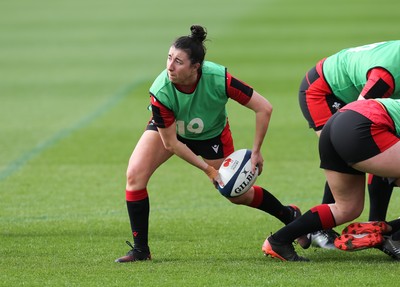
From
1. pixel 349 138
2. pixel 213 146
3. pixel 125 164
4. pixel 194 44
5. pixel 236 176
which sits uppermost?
pixel 194 44

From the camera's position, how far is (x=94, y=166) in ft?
42.0

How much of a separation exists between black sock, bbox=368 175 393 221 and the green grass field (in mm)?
359

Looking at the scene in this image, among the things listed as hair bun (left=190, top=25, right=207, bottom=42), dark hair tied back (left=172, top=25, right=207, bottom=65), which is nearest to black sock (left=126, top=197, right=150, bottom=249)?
dark hair tied back (left=172, top=25, right=207, bottom=65)

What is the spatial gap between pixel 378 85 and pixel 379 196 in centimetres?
102

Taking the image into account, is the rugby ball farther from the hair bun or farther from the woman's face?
the hair bun

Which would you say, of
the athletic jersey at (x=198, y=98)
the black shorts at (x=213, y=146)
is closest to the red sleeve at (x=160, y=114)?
the athletic jersey at (x=198, y=98)

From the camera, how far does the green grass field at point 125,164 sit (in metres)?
7.18

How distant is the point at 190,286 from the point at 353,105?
5.77 ft

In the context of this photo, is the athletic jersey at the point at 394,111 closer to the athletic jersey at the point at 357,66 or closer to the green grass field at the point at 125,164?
the athletic jersey at the point at 357,66

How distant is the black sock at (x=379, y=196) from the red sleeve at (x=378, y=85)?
83 centimetres

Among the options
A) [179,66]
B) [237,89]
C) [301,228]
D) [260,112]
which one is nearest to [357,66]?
[260,112]

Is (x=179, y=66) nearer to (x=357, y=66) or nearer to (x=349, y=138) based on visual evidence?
(x=349, y=138)

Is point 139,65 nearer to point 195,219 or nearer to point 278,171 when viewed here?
point 278,171

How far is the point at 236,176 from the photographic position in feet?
25.1
